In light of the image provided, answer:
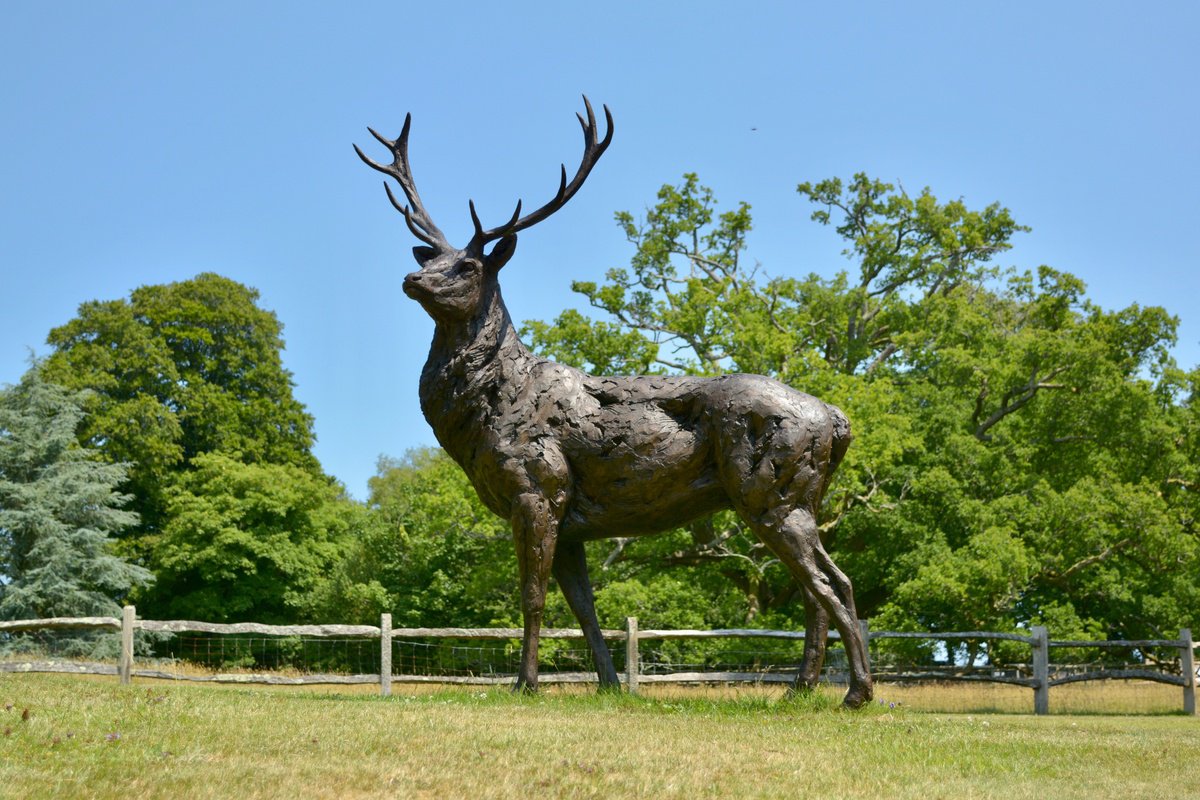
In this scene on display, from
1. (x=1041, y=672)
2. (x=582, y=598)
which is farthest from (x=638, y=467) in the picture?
(x=1041, y=672)

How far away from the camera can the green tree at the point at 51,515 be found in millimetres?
23547

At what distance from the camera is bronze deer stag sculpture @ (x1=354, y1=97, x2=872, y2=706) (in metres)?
8.56

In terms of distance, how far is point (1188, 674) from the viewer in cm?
1502

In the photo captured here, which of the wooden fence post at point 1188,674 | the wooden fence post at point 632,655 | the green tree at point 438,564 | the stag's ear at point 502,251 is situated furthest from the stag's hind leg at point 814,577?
the green tree at point 438,564

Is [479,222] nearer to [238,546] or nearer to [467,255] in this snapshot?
[467,255]

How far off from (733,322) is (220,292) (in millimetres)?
16146

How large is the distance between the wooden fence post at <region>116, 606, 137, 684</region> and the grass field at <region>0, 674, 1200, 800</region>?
439cm

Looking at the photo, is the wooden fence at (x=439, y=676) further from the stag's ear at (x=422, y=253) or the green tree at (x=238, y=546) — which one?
the green tree at (x=238, y=546)

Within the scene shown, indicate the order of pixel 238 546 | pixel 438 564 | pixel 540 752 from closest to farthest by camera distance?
1. pixel 540 752
2. pixel 238 546
3. pixel 438 564

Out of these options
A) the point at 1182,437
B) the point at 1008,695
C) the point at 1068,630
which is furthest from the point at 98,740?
the point at 1182,437

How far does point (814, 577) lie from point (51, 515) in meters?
20.2

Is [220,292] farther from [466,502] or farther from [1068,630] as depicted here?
[1068,630]

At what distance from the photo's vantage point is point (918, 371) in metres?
27.2

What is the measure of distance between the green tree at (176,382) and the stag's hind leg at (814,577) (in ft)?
74.7
